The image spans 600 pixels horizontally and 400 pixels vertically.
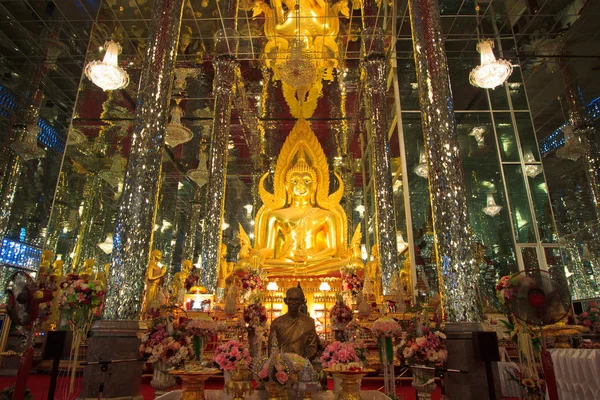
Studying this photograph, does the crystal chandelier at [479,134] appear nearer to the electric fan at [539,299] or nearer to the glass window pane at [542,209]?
the glass window pane at [542,209]

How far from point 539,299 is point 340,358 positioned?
5.33 ft

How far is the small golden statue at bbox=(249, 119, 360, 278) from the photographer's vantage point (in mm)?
8555

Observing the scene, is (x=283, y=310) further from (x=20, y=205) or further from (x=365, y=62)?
Answer: (x=20, y=205)

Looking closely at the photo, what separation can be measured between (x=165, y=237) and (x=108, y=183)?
2460 millimetres

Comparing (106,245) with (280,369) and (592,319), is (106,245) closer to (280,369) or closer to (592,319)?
(280,369)

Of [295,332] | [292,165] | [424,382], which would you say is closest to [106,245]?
[292,165]

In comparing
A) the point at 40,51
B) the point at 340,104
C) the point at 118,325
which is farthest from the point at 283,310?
the point at 40,51

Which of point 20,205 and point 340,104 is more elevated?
point 340,104

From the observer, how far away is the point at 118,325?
392 centimetres

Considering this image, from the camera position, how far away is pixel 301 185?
1015cm

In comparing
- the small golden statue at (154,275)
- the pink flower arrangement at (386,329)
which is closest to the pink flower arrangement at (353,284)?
the small golden statue at (154,275)

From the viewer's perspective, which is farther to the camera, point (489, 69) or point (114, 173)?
point (114, 173)

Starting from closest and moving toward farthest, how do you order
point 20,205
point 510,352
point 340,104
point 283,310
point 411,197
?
point 510,352, point 283,310, point 411,197, point 20,205, point 340,104

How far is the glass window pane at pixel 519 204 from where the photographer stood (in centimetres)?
863
